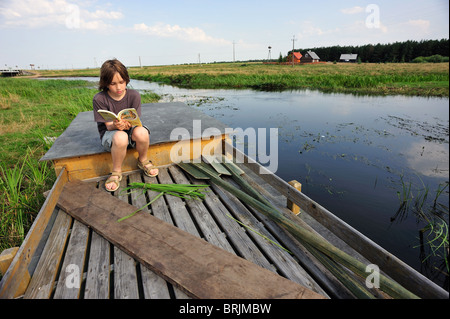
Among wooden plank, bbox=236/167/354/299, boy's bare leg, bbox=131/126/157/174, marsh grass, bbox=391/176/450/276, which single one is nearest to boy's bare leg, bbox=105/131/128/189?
boy's bare leg, bbox=131/126/157/174

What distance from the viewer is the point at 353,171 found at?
537 centimetres

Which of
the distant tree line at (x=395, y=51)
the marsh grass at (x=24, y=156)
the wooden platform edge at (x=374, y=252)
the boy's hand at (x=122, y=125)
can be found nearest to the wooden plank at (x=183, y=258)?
the wooden platform edge at (x=374, y=252)

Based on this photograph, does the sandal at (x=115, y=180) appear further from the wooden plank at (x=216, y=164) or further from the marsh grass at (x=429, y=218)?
the marsh grass at (x=429, y=218)

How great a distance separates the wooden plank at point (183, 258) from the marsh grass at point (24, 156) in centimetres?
108

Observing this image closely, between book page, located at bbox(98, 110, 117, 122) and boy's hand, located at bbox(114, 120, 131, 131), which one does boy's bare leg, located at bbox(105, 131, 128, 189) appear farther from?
book page, located at bbox(98, 110, 117, 122)

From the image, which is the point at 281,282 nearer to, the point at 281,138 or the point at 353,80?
the point at 281,138

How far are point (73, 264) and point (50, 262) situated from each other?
0.17 meters

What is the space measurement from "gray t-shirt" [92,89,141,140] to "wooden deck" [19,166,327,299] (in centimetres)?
88

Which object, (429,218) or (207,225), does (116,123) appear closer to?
(207,225)

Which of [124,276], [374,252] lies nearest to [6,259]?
[124,276]

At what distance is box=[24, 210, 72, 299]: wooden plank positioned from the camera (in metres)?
1.51

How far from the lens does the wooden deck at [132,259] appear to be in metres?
1.54

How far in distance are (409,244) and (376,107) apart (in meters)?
9.42

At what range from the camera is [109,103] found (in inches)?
112
